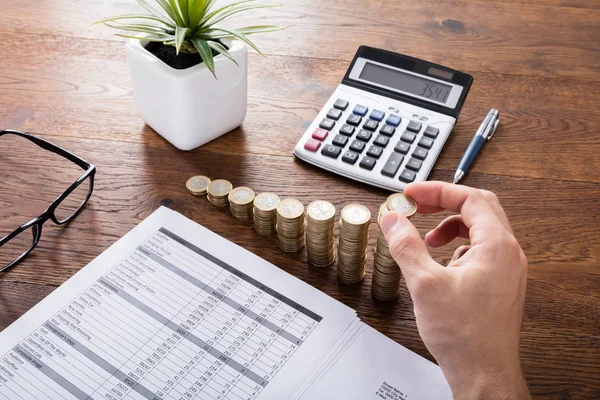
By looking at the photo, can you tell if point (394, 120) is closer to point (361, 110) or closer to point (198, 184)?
point (361, 110)

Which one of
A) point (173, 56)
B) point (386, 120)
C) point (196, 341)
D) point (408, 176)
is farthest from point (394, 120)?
point (196, 341)

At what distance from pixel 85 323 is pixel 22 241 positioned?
0.61 ft

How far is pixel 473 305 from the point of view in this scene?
0.72 metres

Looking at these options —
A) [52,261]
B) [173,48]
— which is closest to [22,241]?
[52,261]

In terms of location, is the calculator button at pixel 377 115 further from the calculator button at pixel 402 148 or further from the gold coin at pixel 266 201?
the gold coin at pixel 266 201

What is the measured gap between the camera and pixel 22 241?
0.94m

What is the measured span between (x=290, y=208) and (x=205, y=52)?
24cm

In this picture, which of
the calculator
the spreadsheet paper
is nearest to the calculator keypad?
the calculator

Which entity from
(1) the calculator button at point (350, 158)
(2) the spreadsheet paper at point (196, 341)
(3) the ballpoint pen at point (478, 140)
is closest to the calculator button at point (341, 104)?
(1) the calculator button at point (350, 158)

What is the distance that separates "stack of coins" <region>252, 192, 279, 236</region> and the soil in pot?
219 mm

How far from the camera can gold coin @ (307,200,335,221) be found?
86 cm

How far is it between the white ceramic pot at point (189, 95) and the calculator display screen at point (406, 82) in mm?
228

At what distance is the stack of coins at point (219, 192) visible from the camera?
987 mm

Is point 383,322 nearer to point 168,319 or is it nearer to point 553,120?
point 168,319
